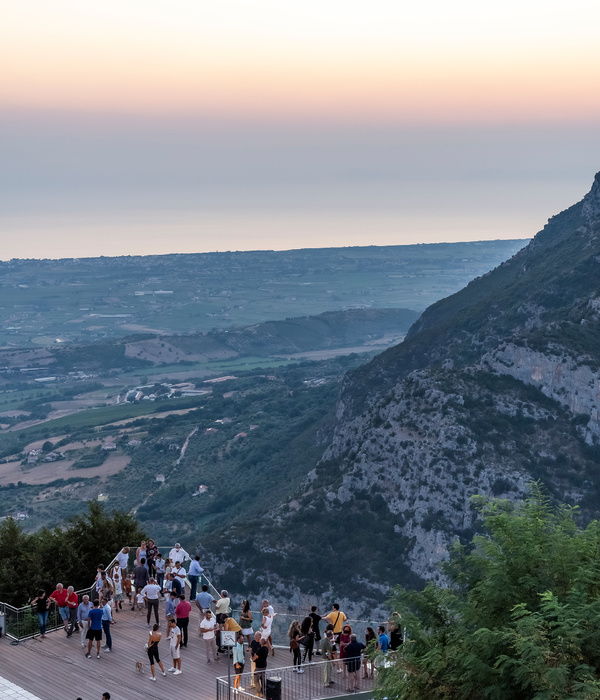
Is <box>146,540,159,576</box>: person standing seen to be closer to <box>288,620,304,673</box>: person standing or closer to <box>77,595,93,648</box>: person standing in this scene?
<box>77,595,93,648</box>: person standing

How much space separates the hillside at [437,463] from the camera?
275 ft

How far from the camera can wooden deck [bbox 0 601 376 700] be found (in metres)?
28.7

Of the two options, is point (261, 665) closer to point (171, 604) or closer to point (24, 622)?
point (171, 604)

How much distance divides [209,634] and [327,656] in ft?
11.9

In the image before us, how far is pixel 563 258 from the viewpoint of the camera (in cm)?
12419

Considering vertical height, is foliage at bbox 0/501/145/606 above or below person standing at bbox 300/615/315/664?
below

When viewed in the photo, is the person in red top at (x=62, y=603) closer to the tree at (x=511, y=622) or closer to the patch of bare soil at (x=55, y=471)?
the tree at (x=511, y=622)

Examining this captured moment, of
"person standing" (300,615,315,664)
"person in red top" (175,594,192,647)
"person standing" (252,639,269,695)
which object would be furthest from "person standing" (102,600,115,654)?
"person standing" (300,615,315,664)

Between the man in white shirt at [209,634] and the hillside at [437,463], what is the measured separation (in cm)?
4972

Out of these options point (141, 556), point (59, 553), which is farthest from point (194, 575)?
point (59, 553)

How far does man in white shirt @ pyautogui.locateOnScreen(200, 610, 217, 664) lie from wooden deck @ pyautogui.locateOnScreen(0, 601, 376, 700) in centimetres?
28

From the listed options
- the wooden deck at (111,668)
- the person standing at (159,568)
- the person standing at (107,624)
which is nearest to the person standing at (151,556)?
the person standing at (159,568)

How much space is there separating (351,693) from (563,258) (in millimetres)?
102990

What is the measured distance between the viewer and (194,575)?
115ft
